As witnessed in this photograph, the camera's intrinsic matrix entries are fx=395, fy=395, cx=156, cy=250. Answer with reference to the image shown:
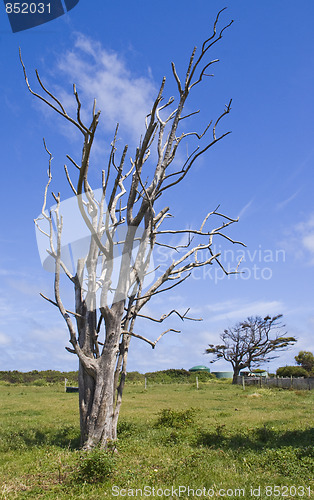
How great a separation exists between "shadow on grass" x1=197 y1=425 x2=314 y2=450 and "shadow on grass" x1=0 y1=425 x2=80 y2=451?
147 inches

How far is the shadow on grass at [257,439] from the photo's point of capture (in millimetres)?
10539

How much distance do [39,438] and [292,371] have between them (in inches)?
1857

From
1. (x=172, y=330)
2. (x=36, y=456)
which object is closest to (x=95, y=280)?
(x=172, y=330)

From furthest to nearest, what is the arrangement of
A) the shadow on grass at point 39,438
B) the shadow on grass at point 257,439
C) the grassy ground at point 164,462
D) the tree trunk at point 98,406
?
1. the shadow on grass at point 39,438
2. the shadow on grass at point 257,439
3. the tree trunk at point 98,406
4. the grassy ground at point 164,462

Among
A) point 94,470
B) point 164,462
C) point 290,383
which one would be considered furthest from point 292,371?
point 94,470

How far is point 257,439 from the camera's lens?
1135 cm

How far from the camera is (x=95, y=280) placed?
471 inches

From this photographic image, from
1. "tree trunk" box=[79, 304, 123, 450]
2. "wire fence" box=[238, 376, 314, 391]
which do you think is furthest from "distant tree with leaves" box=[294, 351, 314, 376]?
"tree trunk" box=[79, 304, 123, 450]

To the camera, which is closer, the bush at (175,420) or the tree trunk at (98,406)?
the tree trunk at (98,406)

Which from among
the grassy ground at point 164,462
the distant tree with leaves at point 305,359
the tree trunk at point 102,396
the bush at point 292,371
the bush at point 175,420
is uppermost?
the distant tree with leaves at point 305,359

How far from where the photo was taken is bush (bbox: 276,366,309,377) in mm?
52438

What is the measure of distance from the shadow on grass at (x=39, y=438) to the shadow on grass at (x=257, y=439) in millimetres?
3744

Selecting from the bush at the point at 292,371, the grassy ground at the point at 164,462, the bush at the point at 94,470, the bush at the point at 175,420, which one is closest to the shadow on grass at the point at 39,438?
the grassy ground at the point at 164,462

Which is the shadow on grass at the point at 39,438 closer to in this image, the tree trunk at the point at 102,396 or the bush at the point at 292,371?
the tree trunk at the point at 102,396
